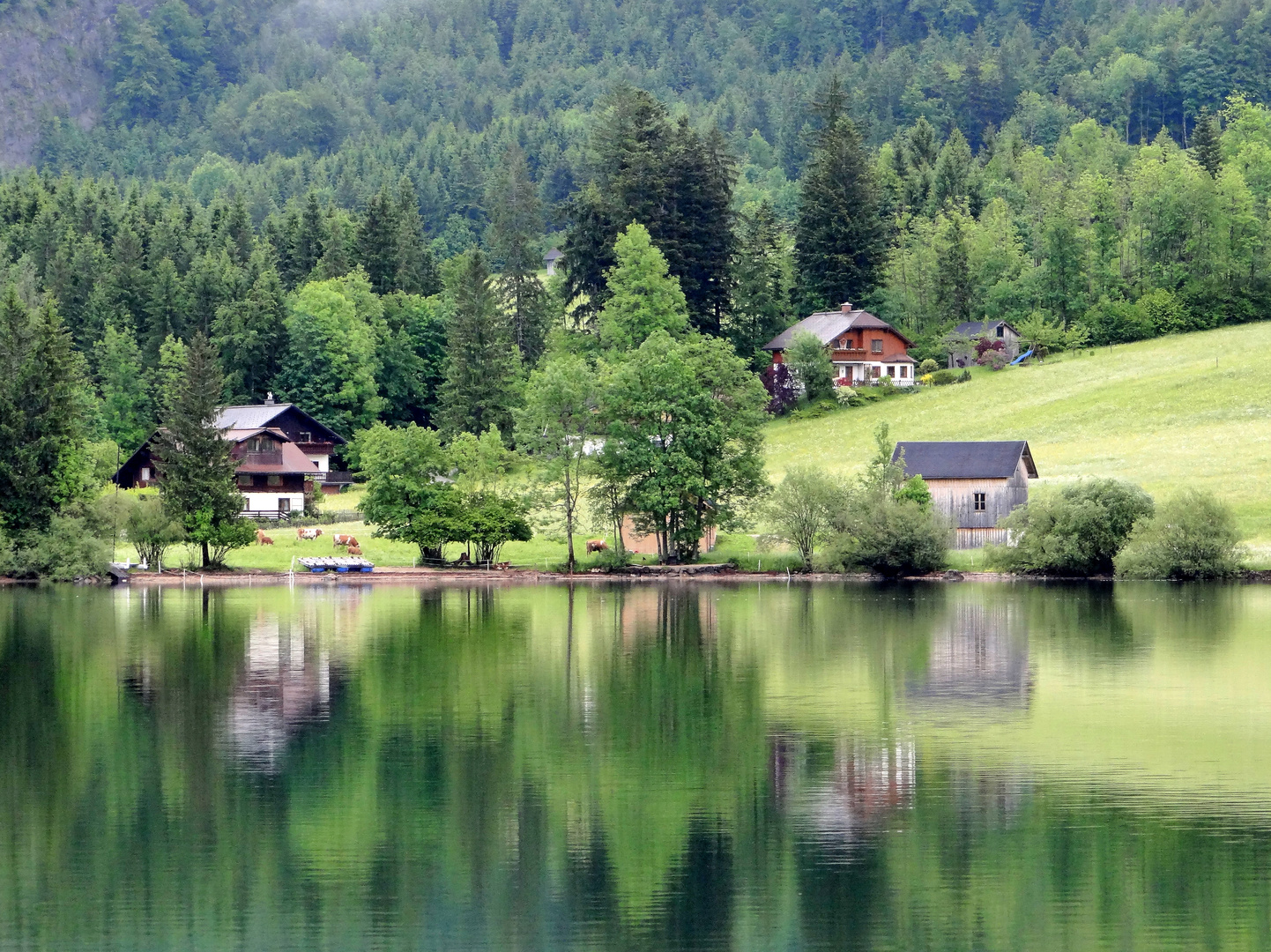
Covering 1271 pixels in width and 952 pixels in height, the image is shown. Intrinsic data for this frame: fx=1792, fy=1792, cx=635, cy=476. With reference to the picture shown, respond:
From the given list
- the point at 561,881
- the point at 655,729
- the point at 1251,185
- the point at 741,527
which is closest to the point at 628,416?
the point at 741,527

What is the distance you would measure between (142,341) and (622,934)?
344 ft

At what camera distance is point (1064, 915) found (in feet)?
68.4

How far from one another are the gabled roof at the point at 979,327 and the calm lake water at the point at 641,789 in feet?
225

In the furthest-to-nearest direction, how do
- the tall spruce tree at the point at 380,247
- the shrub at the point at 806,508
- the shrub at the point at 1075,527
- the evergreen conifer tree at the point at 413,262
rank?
the evergreen conifer tree at the point at 413,262
the tall spruce tree at the point at 380,247
the shrub at the point at 806,508
the shrub at the point at 1075,527

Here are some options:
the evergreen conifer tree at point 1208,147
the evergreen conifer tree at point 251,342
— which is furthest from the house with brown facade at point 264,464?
the evergreen conifer tree at point 1208,147

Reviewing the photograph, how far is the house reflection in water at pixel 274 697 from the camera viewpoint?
31.6m

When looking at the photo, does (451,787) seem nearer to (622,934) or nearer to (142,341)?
(622,934)

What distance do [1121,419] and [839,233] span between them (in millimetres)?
31513

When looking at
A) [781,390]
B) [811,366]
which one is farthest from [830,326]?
[781,390]

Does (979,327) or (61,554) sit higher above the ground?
(979,327)

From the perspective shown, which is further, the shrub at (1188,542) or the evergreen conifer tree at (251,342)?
the evergreen conifer tree at (251,342)

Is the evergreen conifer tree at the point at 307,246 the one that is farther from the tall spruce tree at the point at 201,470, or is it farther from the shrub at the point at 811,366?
the tall spruce tree at the point at 201,470

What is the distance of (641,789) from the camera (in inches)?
1099

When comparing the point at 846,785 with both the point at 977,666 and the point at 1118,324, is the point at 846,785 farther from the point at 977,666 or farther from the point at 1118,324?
the point at 1118,324
